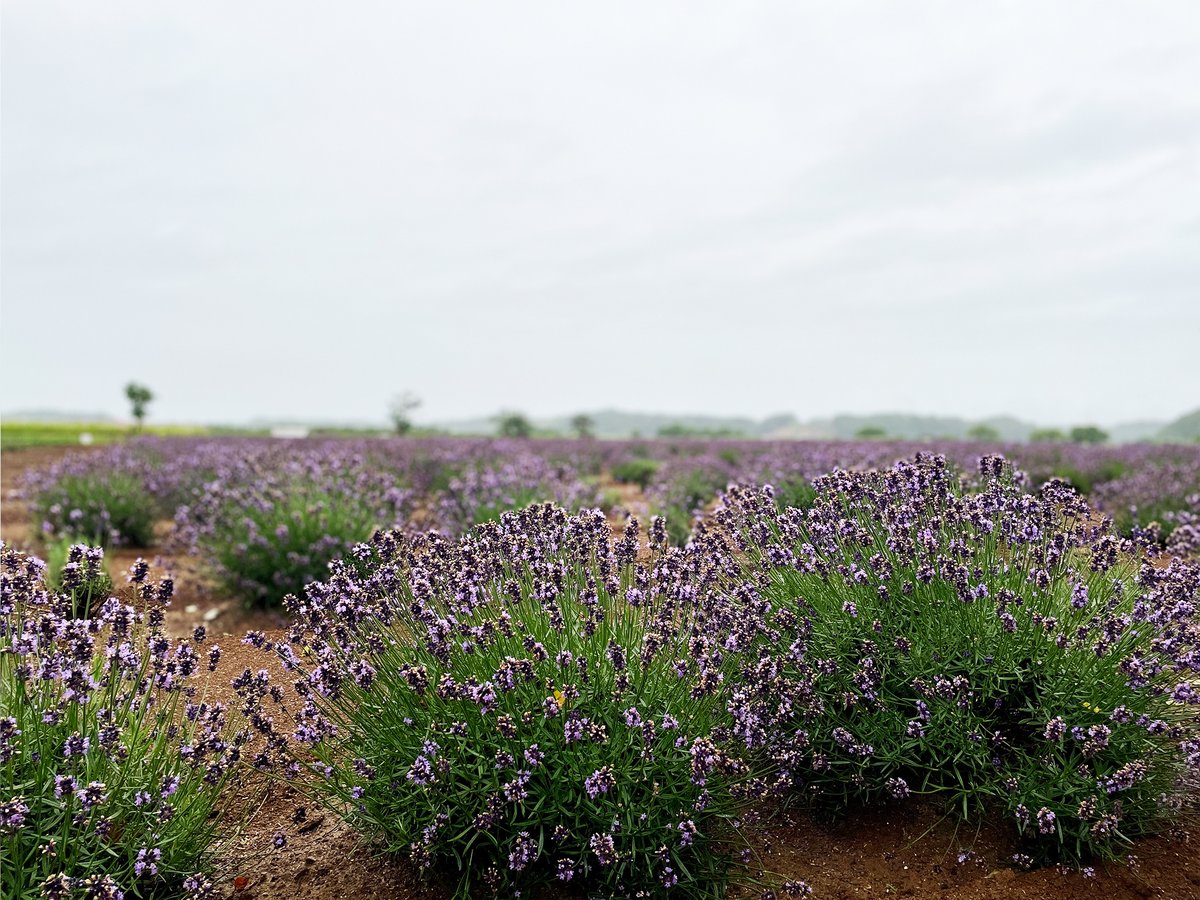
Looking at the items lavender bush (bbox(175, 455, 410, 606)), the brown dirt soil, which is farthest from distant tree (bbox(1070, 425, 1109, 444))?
the brown dirt soil

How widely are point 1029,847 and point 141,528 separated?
9806 millimetres

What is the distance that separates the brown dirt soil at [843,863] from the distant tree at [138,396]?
4266 centimetres

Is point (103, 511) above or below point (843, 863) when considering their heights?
above

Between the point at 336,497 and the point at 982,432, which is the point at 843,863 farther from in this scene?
the point at 982,432

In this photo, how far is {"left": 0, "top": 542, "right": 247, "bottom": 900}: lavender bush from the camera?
2.37 metres

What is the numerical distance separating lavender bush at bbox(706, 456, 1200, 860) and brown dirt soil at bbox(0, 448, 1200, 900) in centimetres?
10

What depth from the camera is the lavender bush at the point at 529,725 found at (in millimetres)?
2656

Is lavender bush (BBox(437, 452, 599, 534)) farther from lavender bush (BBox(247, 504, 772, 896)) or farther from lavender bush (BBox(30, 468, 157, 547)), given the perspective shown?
Result: lavender bush (BBox(30, 468, 157, 547))

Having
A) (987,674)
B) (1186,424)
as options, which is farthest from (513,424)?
(1186,424)

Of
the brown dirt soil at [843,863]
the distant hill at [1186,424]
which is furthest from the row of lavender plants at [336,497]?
the distant hill at [1186,424]

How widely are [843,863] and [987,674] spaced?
87 centimetres

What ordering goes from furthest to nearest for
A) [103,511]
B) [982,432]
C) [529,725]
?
[982,432] < [103,511] < [529,725]

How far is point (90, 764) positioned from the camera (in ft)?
8.45

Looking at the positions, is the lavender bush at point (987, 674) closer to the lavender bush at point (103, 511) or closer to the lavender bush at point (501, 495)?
the lavender bush at point (501, 495)
